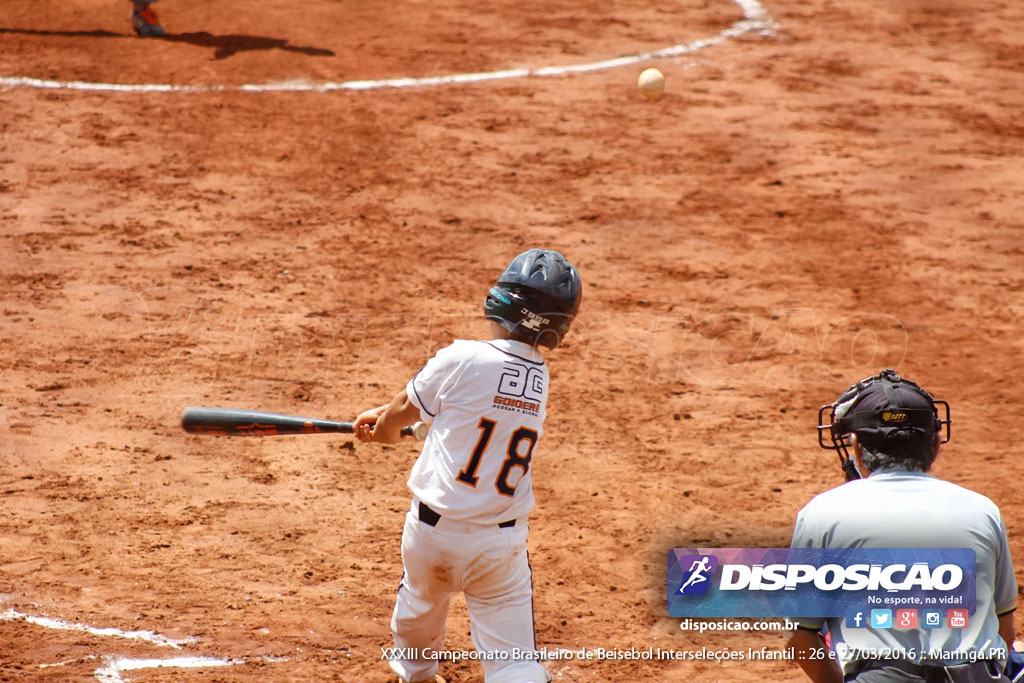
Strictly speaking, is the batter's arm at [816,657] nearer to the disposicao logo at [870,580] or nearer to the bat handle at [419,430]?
the disposicao logo at [870,580]

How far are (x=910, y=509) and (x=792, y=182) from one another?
8367 mm

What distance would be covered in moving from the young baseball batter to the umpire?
1.26m

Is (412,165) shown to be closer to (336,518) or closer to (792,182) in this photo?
(792,182)

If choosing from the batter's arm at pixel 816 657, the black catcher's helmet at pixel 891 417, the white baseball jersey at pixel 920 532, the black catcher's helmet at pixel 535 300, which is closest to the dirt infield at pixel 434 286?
the black catcher's helmet at pixel 535 300

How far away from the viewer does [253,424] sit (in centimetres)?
479

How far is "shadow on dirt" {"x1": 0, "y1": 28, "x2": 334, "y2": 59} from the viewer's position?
13.4 meters

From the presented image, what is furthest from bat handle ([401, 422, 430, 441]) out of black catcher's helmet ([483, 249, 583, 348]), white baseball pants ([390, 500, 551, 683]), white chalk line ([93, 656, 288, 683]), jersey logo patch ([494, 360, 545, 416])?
white chalk line ([93, 656, 288, 683])

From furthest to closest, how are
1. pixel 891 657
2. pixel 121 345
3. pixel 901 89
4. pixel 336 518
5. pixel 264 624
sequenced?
pixel 901 89 → pixel 121 345 → pixel 336 518 → pixel 264 624 → pixel 891 657

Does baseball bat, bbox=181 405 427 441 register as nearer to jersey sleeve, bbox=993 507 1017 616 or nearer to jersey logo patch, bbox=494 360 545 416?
jersey logo patch, bbox=494 360 545 416

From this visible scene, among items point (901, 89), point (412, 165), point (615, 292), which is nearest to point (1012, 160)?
point (901, 89)

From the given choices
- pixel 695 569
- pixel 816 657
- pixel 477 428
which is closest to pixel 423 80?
pixel 695 569

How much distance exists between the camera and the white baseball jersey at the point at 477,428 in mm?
4012

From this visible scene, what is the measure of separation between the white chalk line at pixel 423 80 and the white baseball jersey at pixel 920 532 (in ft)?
34.7

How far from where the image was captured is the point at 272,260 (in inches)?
360
